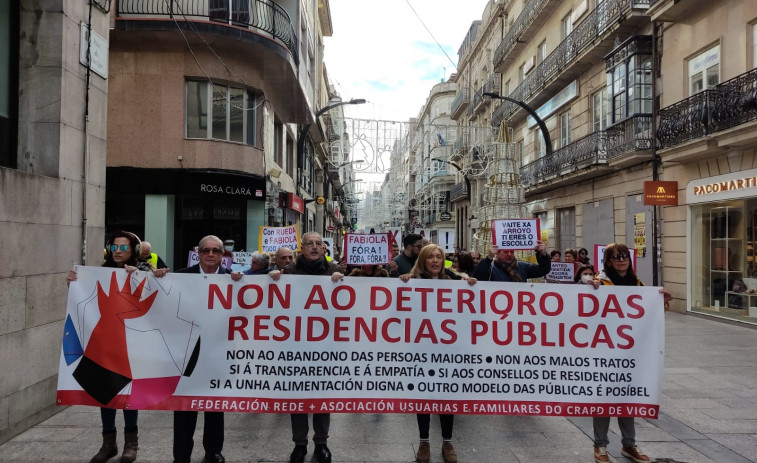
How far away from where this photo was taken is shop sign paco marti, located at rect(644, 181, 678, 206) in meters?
14.0

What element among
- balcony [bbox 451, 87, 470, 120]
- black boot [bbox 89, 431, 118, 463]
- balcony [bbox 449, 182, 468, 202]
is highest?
balcony [bbox 451, 87, 470, 120]

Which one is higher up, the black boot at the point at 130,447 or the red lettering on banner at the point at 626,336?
the red lettering on banner at the point at 626,336

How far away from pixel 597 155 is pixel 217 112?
1216 centimetres

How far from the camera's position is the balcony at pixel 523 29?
2371 centimetres

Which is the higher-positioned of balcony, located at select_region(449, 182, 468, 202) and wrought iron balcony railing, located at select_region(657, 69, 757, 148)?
balcony, located at select_region(449, 182, 468, 202)

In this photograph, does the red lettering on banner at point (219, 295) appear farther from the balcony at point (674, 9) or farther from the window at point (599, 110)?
the window at point (599, 110)

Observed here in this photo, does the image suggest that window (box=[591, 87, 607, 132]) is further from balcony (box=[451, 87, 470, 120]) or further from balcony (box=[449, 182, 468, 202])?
balcony (box=[449, 182, 468, 202])

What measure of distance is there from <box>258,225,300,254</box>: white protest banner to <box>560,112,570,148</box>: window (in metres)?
16.2

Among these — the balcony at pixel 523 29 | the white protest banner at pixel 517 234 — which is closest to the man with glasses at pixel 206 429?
the white protest banner at pixel 517 234

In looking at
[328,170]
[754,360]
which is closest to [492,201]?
[754,360]

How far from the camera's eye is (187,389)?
4062 millimetres

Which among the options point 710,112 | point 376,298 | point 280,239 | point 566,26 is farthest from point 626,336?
point 566,26

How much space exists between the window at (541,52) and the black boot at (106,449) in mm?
24139

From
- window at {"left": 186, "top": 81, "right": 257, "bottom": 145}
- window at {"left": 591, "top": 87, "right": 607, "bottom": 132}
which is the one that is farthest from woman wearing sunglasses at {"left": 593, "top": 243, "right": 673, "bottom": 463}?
window at {"left": 591, "top": 87, "right": 607, "bottom": 132}
